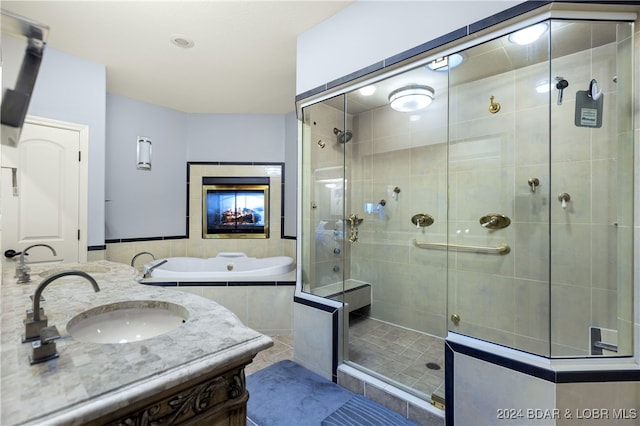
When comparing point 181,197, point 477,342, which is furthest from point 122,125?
point 477,342

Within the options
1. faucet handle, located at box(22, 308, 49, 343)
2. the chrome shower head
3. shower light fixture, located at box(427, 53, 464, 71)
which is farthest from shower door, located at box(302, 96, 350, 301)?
faucet handle, located at box(22, 308, 49, 343)

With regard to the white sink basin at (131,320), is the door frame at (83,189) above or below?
above

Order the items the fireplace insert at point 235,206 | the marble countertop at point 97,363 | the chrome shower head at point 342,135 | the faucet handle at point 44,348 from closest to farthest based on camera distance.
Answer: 1. the marble countertop at point 97,363
2. the faucet handle at point 44,348
3. the chrome shower head at point 342,135
4. the fireplace insert at point 235,206

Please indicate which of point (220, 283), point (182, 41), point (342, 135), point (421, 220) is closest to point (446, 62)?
point (342, 135)

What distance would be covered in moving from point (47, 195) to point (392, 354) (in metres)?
3.39

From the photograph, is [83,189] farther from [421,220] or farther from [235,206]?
[421,220]

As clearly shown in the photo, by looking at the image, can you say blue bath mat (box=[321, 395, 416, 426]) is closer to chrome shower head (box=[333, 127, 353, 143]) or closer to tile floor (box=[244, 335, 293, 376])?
tile floor (box=[244, 335, 293, 376])

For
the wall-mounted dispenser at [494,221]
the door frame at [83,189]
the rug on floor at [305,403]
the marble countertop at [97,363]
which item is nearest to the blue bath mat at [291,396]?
the rug on floor at [305,403]

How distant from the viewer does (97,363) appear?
0.79m

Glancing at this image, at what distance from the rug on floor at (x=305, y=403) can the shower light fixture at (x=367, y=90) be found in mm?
2209

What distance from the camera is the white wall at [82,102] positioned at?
2545 mm

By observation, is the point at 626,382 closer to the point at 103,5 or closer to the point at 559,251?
the point at 559,251

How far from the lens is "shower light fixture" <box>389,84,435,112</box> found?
7.96ft

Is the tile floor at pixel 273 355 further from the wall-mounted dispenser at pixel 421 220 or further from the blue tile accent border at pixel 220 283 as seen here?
the wall-mounted dispenser at pixel 421 220
